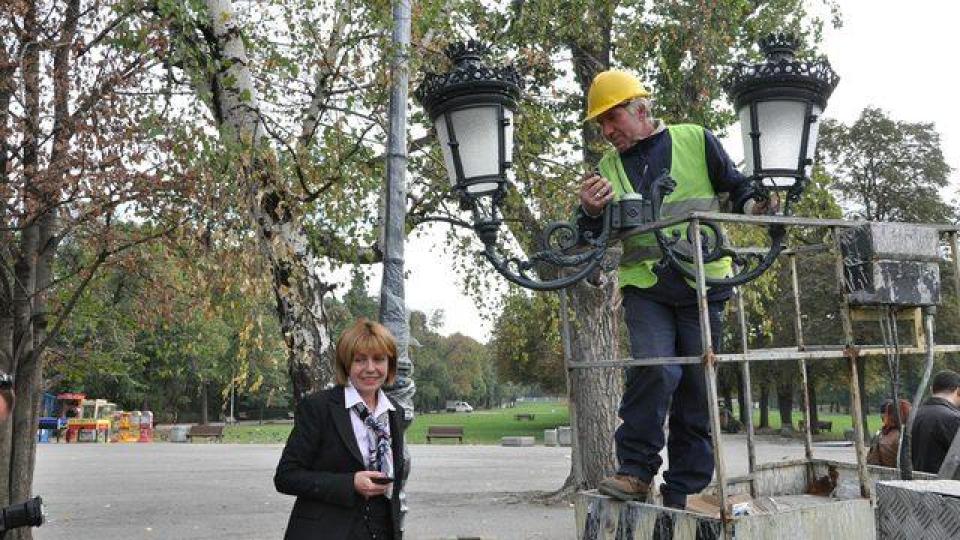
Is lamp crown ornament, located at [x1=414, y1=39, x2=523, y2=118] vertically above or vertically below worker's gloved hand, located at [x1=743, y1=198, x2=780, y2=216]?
above

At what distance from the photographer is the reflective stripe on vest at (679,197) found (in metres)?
3.85

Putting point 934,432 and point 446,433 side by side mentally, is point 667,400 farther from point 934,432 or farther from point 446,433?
point 446,433

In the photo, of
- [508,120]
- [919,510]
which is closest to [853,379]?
[919,510]

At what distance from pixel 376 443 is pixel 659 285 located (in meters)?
1.44

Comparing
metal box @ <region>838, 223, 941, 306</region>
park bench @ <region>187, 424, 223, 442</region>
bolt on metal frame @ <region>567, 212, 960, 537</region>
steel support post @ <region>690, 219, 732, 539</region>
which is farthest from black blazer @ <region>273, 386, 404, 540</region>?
park bench @ <region>187, 424, 223, 442</region>

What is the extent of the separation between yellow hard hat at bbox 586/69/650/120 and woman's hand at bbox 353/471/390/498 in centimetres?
185

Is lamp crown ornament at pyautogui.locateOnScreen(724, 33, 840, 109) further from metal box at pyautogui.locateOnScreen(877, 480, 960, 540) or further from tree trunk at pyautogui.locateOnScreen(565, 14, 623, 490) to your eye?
tree trunk at pyautogui.locateOnScreen(565, 14, 623, 490)

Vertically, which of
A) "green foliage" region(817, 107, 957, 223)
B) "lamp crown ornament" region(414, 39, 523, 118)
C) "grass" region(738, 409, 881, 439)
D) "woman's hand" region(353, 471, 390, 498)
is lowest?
"grass" region(738, 409, 881, 439)

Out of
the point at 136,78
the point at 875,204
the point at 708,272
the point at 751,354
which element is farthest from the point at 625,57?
the point at 875,204

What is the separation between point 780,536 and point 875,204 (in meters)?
34.4

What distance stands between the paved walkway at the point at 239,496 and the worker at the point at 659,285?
6694 mm

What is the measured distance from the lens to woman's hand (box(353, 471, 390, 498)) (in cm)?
329

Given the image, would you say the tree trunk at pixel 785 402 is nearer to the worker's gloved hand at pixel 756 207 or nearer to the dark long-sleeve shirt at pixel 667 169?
the worker's gloved hand at pixel 756 207

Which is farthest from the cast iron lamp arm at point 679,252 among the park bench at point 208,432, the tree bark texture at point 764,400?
the park bench at point 208,432
